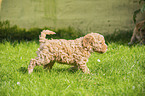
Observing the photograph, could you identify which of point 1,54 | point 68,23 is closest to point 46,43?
point 1,54

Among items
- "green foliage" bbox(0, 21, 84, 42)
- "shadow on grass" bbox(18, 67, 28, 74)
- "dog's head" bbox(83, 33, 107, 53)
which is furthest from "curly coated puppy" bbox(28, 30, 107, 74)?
"green foliage" bbox(0, 21, 84, 42)

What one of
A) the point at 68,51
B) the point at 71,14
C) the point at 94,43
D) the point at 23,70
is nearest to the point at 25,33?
the point at 71,14

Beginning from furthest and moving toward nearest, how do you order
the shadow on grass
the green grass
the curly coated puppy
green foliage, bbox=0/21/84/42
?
green foliage, bbox=0/21/84/42, the shadow on grass, the curly coated puppy, the green grass

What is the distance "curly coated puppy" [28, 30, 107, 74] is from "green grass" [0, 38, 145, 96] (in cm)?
21

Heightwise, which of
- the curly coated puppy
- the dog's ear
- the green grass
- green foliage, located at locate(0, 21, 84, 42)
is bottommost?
green foliage, located at locate(0, 21, 84, 42)

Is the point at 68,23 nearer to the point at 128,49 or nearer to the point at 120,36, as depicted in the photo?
the point at 120,36

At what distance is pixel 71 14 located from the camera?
5.93 meters

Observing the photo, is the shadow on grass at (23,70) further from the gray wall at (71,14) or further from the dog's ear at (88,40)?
the gray wall at (71,14)

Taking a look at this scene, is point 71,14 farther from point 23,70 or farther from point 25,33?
A: point 23,70

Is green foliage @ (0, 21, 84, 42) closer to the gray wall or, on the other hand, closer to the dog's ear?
the gray wall

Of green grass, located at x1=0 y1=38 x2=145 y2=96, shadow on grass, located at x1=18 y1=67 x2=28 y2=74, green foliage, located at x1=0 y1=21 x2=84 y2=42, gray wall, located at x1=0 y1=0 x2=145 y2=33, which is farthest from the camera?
gray wall, located at x1=0 y1=0 x2=145 y2=33

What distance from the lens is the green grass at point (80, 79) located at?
240cm

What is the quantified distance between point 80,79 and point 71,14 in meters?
3.54

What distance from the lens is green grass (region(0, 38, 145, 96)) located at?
240 cm
